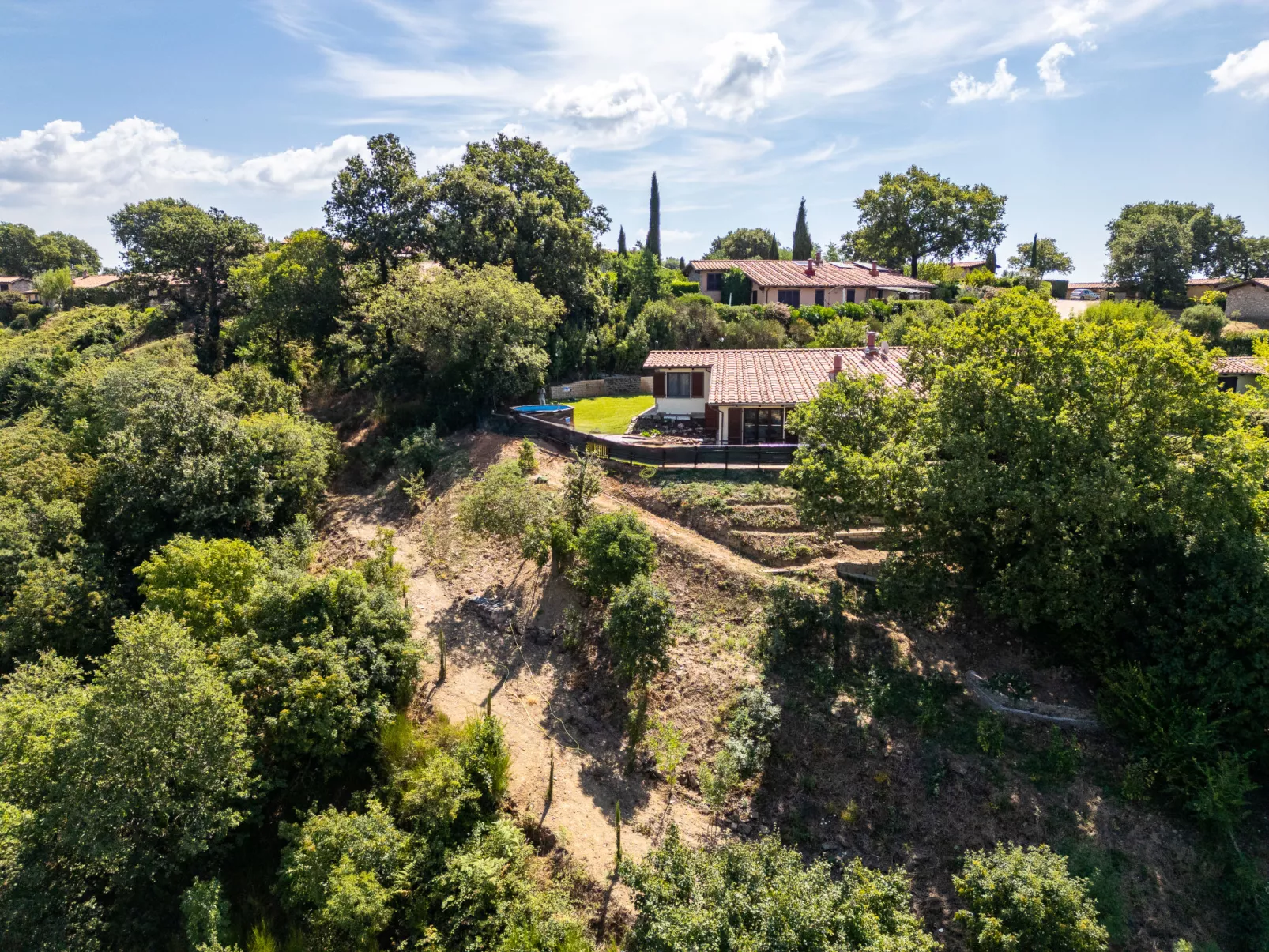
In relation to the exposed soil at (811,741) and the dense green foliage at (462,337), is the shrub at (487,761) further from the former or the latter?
the dense green foliage at (462,337)

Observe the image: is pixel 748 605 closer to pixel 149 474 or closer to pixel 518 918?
pixel 518 918

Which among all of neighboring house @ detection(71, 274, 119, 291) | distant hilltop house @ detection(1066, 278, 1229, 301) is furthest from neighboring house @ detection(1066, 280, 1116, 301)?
neighboring house @ detection(71, 274, 119, 291)

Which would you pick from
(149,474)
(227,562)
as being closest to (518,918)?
(227,562)

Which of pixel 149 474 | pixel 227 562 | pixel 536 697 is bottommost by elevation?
pixel 536 697

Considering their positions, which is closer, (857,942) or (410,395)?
(857,942)

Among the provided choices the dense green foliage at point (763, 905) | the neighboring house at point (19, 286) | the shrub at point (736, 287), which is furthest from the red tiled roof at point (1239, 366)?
the neighboring house at point (19, 286)

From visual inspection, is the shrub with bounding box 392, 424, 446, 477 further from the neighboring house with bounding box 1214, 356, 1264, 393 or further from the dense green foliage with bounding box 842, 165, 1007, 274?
the dense green foliage with bounding box 842, 165, 1007, 274

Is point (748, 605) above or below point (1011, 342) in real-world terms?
below
